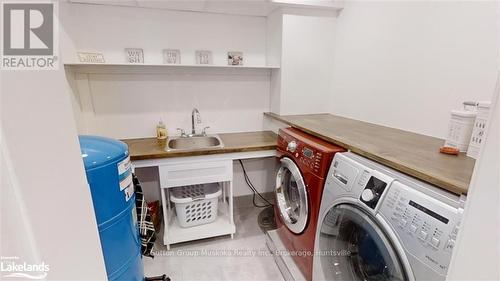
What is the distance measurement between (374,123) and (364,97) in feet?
0.78

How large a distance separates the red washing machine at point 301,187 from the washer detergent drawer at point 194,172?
0.42 meters

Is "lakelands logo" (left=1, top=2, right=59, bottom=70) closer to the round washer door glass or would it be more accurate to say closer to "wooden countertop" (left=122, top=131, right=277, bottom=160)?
the round washer door glass

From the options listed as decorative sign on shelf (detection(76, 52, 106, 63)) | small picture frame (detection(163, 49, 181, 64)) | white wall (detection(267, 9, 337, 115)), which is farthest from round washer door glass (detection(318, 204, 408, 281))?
decorative sign on shelf (detection(76, 52, 106, 63))

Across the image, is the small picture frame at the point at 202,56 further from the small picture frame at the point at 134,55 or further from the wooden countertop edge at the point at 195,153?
the wooden countertop edge at the point at 195,153

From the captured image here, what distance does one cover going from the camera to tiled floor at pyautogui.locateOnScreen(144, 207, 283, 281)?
5.40 feet

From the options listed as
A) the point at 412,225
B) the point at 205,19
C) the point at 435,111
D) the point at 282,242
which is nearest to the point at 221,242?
the point at 282,242

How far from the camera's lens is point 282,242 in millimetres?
1730

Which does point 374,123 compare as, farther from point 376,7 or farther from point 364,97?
point 376,7

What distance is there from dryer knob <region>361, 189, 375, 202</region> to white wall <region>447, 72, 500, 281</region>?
51cm

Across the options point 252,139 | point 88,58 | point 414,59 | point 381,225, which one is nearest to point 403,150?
point 381,225

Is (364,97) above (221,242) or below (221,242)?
above

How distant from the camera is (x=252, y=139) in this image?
2.10 meters

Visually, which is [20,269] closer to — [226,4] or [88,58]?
[88,58]

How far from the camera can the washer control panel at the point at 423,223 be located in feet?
2.16
